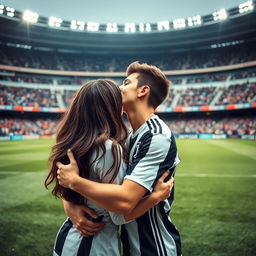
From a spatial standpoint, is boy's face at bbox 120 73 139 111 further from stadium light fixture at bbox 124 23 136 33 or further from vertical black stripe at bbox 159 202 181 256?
stadium light fixture at bbox 124 23 136 33

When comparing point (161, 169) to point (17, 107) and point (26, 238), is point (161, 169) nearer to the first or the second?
point (26, 238)

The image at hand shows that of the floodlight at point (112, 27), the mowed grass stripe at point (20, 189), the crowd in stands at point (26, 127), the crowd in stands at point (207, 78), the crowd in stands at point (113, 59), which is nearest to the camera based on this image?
the mowed grass stripe at point (20, 189)

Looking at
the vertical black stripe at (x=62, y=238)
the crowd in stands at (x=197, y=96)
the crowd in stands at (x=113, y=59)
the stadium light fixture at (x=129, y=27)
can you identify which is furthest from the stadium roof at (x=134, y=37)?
the vertical black stripe at (x=62, y=238)

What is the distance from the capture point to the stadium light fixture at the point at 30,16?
34375 millimetres

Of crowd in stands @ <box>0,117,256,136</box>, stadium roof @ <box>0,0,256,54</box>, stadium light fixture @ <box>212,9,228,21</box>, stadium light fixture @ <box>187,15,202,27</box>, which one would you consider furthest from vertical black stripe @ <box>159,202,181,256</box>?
stadium light fixture @ <box>187,15,202,27</box>

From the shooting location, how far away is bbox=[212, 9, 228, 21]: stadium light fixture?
3391cm

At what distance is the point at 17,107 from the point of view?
36.7m

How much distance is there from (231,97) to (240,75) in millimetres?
5677

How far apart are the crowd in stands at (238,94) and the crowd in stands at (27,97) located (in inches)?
1085

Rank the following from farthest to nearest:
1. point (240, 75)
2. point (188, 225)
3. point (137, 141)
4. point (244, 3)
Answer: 1. point (240, 75)
2. point (244, 3)
3. point (188, 225)
4. point (137, 141)

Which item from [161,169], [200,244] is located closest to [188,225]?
[200,244]

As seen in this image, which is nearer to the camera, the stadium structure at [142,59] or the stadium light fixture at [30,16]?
the stadium light fixture at [30,16]

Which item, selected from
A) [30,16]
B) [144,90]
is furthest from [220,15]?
[144,90]

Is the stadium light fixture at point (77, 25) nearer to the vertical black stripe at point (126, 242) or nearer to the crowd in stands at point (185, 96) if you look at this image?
the crowd in stands at point (185, 96)
